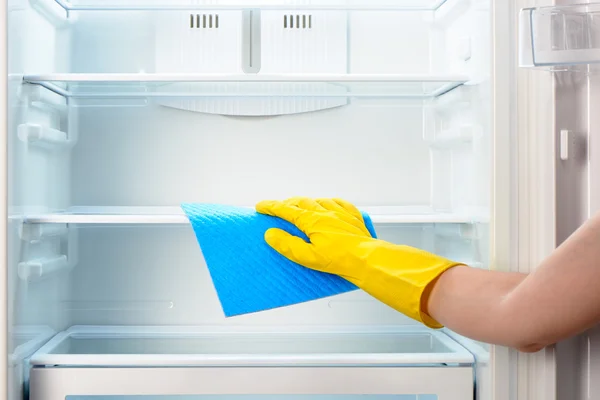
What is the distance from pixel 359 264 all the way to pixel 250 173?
2.02ft

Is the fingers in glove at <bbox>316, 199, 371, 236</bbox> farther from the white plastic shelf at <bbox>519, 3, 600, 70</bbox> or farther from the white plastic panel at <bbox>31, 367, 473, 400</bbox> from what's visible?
the white plastic shelf at <bbox>519, 3, 600, 70</bbox>

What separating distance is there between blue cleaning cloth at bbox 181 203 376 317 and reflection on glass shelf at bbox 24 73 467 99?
298 millimetres

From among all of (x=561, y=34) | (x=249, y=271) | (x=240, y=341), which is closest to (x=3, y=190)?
(x=249, y=271)

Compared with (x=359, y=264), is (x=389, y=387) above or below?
below

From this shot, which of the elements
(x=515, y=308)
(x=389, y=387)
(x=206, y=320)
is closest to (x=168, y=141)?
(x=206, y=320)

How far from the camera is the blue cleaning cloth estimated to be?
4.11 feet

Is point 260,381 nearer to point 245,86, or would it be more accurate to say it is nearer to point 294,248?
point 294,248

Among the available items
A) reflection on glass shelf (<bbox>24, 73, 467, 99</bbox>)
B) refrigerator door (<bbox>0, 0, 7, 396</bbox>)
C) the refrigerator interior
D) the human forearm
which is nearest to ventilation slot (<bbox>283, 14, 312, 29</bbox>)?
the refrigerator interior

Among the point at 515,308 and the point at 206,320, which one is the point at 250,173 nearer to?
the point at 206,320

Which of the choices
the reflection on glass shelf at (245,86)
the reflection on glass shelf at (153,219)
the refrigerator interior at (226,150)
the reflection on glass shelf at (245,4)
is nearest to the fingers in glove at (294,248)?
the reflection on glass shelf at (153,219)

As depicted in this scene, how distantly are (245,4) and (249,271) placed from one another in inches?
27.4

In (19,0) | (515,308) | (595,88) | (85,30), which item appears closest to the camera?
(515,308)

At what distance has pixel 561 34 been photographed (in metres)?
1.05

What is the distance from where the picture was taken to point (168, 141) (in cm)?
173
